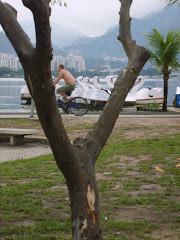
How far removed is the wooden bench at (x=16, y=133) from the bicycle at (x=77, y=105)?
748cm

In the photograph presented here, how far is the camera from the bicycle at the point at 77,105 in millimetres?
18719

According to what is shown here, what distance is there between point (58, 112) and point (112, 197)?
8.72 ft

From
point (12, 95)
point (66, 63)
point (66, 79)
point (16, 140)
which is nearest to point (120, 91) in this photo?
point (16, 140)

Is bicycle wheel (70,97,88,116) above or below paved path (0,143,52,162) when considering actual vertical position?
above

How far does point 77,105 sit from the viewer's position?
18.8 metres

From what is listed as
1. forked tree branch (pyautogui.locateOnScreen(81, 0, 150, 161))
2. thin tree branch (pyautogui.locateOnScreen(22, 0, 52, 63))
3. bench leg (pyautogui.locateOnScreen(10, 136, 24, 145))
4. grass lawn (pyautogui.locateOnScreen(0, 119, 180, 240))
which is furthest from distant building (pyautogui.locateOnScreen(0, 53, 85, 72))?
thin tree branch (pyautogui.locateOnScreen(22, 0, 52, 63))

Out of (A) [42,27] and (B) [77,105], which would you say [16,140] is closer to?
(B) [77,105]

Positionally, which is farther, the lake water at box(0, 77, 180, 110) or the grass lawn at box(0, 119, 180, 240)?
the lake water at box(0, 77, 180, 110)

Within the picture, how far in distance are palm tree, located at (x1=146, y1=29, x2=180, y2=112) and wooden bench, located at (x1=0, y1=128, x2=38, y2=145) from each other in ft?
37.1

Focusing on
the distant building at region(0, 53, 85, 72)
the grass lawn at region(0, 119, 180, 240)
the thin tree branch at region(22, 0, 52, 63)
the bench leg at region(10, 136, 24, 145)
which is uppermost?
the distant building at region(0, 53, 85, 72)

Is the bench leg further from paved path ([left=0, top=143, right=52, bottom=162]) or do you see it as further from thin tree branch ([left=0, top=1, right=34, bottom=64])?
thin tree branch ([left=0, top=1, right=34, bottom=64])

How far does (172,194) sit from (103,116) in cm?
229

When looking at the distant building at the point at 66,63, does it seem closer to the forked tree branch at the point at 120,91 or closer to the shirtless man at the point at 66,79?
the shirtless man at the point at 66,79

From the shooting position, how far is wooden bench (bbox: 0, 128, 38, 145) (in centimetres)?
1092
